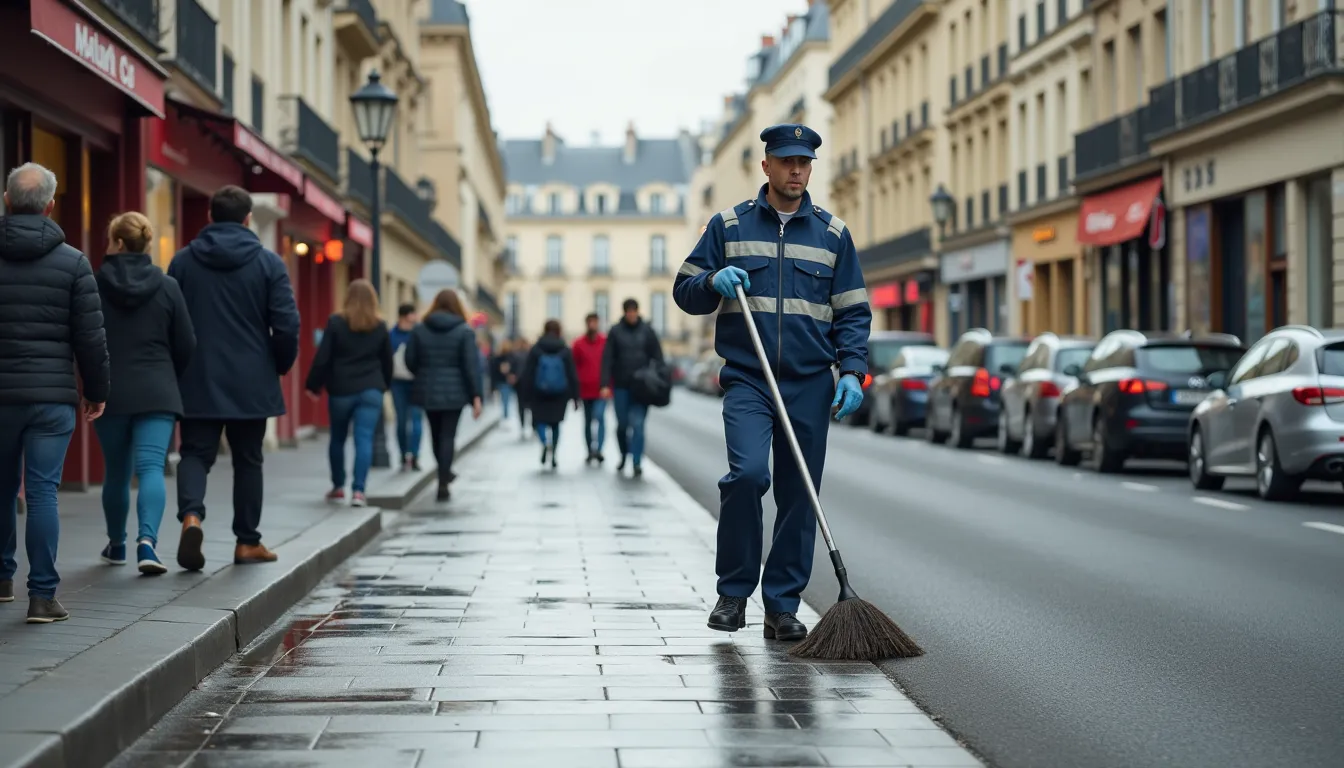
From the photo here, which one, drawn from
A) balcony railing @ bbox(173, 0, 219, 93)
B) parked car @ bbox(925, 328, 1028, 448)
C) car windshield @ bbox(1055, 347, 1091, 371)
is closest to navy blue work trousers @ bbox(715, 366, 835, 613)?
balcony railing @ bbox(173, 0, 219, 93)

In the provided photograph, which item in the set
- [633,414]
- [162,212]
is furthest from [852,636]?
[162,212]

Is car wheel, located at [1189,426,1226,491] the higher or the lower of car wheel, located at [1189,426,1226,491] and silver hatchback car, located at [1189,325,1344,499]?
the lower

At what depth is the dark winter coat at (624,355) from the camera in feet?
68.7

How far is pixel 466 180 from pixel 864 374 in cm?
6675

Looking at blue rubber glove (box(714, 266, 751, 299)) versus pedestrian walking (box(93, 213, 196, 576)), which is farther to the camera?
pedestrian walking (box(93, 213, 196, 576))

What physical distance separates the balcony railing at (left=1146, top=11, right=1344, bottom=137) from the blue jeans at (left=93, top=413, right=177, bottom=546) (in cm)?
2048

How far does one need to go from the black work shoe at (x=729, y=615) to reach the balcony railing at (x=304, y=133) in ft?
71.2

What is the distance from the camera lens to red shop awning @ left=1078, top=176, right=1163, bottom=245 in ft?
118

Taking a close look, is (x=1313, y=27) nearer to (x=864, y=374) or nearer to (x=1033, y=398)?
(x=1033, y=398)

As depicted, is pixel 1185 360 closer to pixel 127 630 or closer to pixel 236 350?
pixel 236 350

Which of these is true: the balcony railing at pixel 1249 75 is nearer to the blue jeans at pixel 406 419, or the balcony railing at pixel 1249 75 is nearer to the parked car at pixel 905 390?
the parked car at pixel 905 390

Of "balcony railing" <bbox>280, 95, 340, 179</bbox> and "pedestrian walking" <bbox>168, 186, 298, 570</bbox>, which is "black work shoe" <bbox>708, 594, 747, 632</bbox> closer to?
"pedestrian walking" <bbox>168, 186, 298, 570</bbox>

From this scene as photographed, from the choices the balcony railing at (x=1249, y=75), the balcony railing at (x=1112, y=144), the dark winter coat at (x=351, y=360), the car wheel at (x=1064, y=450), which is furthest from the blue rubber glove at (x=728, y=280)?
the balcony railing at (x=1112, y=144)

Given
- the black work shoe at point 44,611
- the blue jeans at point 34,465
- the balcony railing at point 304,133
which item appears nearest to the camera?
the black work shoe at point 44,611
